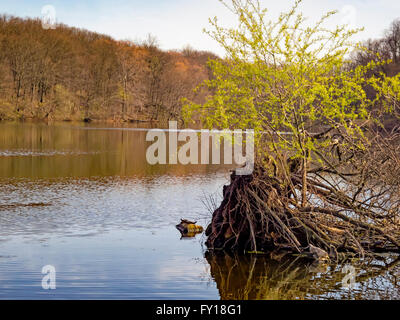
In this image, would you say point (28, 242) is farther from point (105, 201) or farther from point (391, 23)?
point (391, 23)

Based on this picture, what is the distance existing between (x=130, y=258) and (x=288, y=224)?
381 centimetres

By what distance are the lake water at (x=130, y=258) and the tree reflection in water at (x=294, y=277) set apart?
0.02m

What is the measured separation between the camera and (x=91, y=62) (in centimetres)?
10162

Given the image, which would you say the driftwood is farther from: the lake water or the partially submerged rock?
the partially submerged rock

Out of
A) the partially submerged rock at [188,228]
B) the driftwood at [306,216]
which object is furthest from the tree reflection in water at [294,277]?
the partially submerged rock at [188,228]

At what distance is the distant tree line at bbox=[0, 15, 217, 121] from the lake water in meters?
57.5

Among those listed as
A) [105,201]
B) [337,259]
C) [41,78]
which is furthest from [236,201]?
[41,78]

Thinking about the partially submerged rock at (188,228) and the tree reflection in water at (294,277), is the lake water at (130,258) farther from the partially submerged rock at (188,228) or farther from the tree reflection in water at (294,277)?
the partially submerged rock at (188,228)

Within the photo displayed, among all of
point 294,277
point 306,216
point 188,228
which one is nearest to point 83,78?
point 188,228

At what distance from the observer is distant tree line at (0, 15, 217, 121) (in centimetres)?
8331

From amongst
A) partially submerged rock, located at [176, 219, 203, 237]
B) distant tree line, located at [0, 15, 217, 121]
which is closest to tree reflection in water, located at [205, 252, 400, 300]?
partially submerged rock, located at [176, 219, 203, 237]

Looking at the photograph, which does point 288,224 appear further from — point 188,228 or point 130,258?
point 130,258

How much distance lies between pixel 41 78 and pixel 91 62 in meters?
17.5

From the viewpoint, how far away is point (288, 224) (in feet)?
41.3
